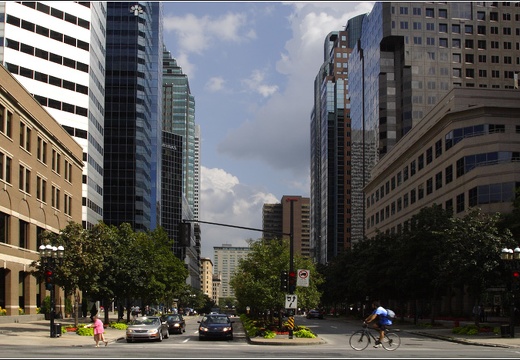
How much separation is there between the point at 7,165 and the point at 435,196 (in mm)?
51866

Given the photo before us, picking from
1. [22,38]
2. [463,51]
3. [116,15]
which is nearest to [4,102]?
[22,38]

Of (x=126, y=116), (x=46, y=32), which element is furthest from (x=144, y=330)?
(x=126, y=116)

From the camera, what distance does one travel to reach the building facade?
7106cm

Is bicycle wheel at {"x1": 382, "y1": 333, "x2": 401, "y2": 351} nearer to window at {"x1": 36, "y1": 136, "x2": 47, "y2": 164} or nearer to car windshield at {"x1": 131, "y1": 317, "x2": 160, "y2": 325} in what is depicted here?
car windshield at {"x1": 131, "y1": 317, "x2": 160, "y2": 325}

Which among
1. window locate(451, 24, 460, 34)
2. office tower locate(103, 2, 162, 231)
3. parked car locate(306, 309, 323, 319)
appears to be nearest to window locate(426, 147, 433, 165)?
parked car locate(306, 309, 323, 319)

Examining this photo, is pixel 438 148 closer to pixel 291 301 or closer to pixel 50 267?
pixel 291 301

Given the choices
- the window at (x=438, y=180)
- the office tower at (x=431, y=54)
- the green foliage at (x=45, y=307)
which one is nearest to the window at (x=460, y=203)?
the window at (x=438, y=180)

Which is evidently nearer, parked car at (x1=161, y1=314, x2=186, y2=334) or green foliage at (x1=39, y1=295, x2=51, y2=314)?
parked car at (x1=161, y1=314, x2=186, y2=334)

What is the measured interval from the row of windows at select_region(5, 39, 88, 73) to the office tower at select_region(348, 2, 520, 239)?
58.3m

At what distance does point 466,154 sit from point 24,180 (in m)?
44.8

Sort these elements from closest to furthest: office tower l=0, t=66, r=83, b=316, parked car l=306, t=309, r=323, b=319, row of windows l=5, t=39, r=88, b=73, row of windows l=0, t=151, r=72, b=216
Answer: row of windows l=0, t=151, r=72, b=216 < office tower l=0, t=66, r=83, b=316 < row of windows l=5, t=39, r=88, b=73 < parked car l=306, t=309, r=323, b=319

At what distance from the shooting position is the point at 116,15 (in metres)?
141

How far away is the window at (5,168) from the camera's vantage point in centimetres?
5384

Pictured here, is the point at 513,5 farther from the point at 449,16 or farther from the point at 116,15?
the point at 116,15
